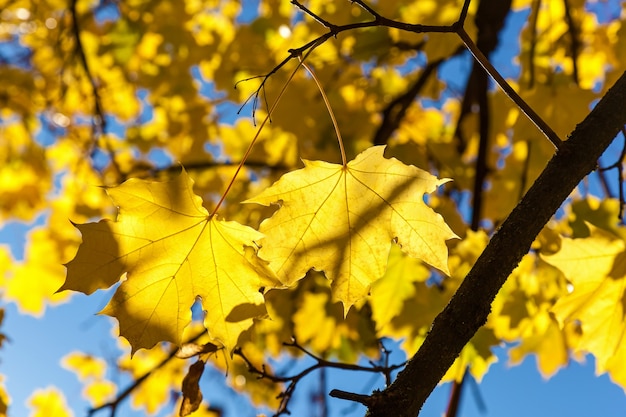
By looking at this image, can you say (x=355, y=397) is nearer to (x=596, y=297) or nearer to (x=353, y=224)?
(x=353, y=224)

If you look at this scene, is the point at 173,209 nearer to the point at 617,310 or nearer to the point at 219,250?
the point at 219,250

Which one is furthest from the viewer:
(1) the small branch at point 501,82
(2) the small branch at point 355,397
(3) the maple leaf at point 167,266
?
(3) the maple leaf at point 167,266

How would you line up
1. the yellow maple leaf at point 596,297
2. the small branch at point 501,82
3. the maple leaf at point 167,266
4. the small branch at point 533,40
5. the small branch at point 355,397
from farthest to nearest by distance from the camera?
the small branch at point 533,40, the yellow maple leaf at point 596,297, the maple leaf at point 167,266, the small branch at point 501,82, the small branch at point 355,397

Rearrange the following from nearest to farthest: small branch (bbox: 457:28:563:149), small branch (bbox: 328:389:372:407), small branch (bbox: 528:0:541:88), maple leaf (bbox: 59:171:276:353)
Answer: small branch (bbox: 328:389:372:407)
small branch (bbox: 457:28:563:149)
maple leaf (bbox: 59:171:276:353)
small branch (bbox: 528:0:541:88)

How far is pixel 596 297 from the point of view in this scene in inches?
59.2

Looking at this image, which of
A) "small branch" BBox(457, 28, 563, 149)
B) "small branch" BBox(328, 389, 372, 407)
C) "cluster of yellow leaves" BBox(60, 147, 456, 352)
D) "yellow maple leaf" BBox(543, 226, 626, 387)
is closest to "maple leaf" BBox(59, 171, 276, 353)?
"cluster of yellow leaves" BBox(60, 147, 456, 352)

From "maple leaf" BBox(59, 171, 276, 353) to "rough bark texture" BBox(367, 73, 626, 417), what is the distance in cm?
39

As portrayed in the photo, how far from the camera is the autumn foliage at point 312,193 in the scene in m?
1.19

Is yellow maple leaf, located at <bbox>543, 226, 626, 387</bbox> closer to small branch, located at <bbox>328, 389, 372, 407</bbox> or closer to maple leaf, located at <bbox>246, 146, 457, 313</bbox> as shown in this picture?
maple leaf, located at <bbox>246, 146, 457, 313</bbox>

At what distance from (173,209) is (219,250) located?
5.1 inches

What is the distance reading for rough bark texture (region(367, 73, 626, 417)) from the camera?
2.81 feet

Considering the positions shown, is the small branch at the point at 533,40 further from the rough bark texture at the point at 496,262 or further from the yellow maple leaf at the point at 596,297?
the rough bark texture at the point at 496,262

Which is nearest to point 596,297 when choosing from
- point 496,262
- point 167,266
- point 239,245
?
point 496,262

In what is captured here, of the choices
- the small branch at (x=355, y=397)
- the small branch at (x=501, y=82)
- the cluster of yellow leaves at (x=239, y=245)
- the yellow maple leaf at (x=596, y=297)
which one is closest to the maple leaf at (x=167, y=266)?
the cluster of yellow leaves at (x=239, y=245)
